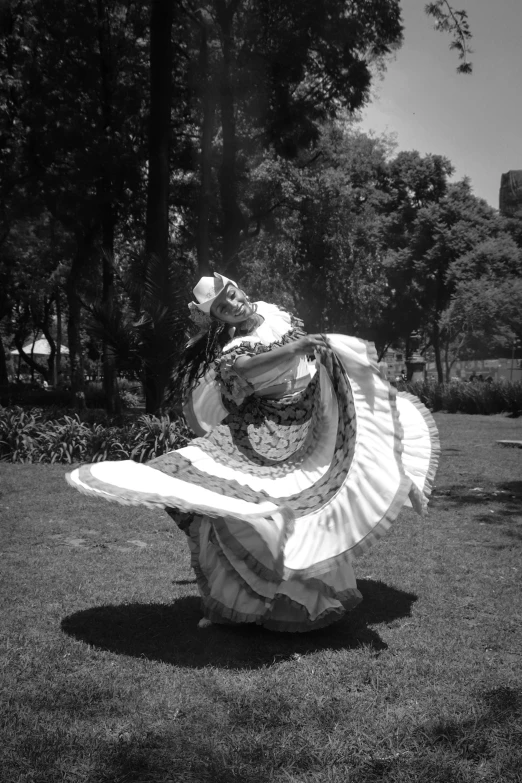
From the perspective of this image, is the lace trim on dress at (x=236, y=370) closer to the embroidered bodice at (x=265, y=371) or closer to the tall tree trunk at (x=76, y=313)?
the embroidered bodice at (x=265, y=371)

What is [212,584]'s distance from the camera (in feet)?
13.1

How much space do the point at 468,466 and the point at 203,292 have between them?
7.87 meters

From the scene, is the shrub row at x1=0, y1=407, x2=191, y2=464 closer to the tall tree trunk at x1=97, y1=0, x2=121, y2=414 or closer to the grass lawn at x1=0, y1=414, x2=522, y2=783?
the tall tree trunk at x1=97, y1=0, x2=121, y2=414

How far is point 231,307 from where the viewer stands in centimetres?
434

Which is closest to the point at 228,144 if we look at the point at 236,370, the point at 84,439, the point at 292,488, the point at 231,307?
the point at 84,439

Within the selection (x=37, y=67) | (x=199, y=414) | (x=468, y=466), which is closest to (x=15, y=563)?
(x=199, y=414)

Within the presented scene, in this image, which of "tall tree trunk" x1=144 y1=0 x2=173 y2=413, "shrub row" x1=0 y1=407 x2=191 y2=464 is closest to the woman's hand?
"shrub row" x1=0 y1=407 x2=191 y2=464

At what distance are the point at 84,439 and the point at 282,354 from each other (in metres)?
8.19

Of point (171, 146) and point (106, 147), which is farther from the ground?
point (171, 146)

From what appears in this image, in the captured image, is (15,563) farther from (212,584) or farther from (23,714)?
(23,714)

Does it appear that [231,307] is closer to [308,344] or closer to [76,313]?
[308,344]

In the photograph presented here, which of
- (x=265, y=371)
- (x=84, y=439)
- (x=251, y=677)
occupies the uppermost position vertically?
(x=265, y=371)

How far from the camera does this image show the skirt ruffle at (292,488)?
11.2ft

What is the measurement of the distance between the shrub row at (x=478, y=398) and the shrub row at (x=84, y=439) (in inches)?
537
